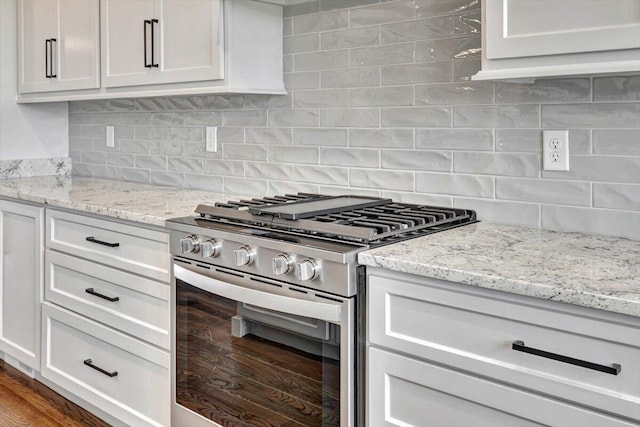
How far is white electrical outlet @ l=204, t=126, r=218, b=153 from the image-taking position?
3.02m

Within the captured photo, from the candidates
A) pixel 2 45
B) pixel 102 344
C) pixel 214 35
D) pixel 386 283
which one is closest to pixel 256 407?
pixel 386 283

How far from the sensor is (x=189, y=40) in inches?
102

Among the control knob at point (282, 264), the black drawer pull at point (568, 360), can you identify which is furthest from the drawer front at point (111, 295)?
the black drawer pull at point (568, 360)

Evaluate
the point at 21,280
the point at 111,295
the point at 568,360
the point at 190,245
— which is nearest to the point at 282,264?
the point at 190,245

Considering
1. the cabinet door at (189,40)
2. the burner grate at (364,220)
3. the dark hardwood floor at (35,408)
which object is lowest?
the dark hardwood floor at (35,408)

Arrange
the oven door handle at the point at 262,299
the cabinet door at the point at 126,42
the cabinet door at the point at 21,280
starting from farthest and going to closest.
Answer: the cabinet door at the point at 21,280, the cabinet door at the point at 126,42, the oven door handle at the point at 262,299

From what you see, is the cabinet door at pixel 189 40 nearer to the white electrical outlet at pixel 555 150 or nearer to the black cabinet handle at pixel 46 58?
the black cabinet handle at pixel 46 58

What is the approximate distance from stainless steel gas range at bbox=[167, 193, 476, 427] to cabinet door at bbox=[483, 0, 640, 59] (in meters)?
0.57

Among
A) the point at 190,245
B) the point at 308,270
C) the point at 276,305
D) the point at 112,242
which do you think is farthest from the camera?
the point at 112,242

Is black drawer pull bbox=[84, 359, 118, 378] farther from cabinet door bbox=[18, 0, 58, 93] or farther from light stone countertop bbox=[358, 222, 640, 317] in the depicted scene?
cabinet door bbox=[18, 0, 58, 93]

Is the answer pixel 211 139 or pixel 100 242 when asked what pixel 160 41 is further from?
pixel 100 242

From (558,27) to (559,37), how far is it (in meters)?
0.03

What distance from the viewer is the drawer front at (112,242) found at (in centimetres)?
228

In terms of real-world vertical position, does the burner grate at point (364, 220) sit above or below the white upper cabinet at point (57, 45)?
below
